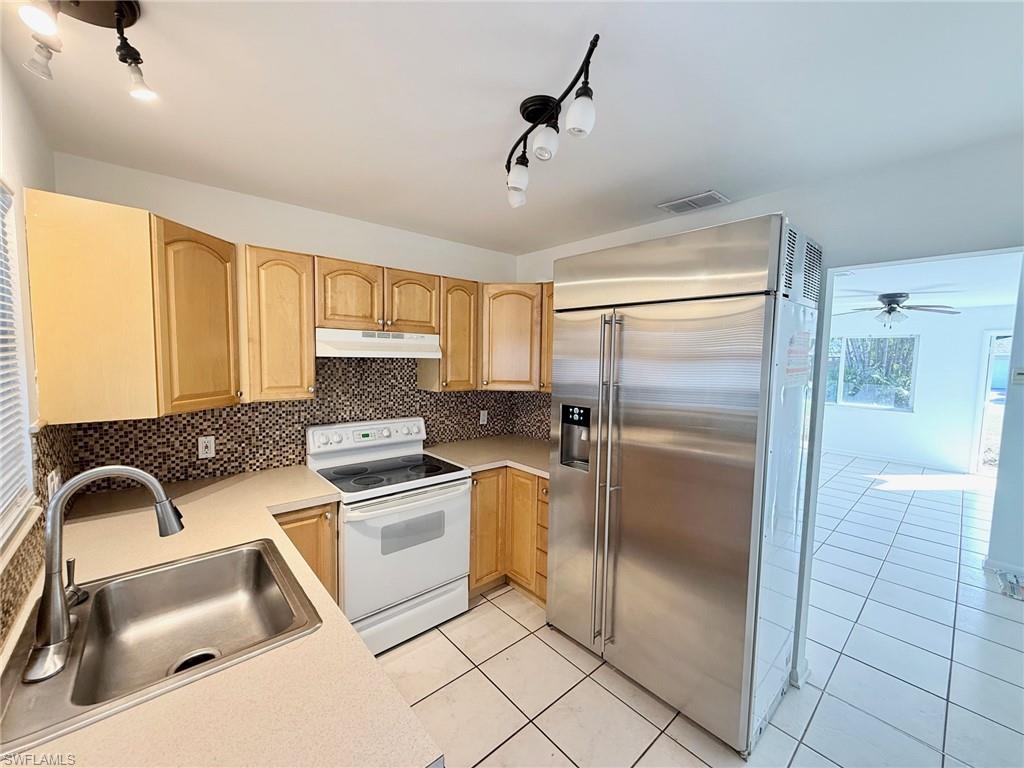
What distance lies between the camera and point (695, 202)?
2.23 metres

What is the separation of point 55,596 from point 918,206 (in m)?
3.08

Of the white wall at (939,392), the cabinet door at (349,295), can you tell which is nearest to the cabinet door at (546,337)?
the cabinet door at (349,295)

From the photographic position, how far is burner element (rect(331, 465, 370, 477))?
2.45 metres

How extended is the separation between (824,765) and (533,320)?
2.59 metres

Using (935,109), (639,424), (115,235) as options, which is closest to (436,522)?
(639,424)

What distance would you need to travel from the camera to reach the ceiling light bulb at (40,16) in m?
0.87

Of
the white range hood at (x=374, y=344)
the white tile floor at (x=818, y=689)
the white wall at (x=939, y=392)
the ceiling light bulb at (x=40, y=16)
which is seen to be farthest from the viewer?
the white wall at (x=939, y=392)

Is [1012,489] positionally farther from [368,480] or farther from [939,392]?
[368,480]

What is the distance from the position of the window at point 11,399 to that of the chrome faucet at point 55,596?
297mm

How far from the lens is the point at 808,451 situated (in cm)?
195

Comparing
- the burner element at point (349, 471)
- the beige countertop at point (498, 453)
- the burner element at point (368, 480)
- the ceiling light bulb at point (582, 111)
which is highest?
the ceiling light bulb at point (582, 111)

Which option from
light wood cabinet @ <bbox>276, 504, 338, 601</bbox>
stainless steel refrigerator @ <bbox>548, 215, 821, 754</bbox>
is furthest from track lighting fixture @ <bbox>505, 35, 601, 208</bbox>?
light wood cabinet @ <bbox>276, 504, 338, 601</bbox>

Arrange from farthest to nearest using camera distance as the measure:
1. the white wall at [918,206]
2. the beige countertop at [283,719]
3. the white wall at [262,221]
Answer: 1. the white wall at [262,221]
2. the white wall at [918,206]
3. the beige countertop at [283,719]

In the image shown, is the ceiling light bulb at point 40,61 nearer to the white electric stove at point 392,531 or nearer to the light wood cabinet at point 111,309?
the light wood cabinet at point 111,309
